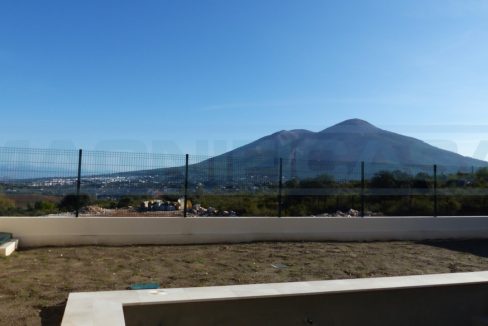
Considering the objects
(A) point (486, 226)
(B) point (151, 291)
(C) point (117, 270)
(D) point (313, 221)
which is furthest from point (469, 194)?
(B) point (151, 291)

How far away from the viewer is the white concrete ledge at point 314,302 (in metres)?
4.37

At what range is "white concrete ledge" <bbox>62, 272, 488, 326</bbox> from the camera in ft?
14.3

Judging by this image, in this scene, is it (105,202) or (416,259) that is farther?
(105,202)

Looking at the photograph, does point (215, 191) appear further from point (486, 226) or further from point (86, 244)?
point (486, 226)

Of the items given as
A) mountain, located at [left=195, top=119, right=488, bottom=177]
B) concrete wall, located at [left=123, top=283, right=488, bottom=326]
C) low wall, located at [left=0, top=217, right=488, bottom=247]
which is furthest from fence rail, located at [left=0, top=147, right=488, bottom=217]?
concrete wall, located at [left=123, top=283, right=488, bottom=326]

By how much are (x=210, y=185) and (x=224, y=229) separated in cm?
148

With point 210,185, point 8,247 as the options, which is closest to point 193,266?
point 8,247

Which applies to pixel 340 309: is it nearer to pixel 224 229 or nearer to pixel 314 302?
pixel 314 302

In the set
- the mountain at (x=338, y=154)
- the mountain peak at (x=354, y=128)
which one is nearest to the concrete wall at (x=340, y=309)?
the mountain at (x=338, y=154)

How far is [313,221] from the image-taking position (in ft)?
40.4

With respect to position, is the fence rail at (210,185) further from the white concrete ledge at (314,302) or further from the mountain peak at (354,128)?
the mountain peak at (354,128)

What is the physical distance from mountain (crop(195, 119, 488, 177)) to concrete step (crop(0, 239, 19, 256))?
466 centimetres

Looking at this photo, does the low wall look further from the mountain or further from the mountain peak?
the mountain peak

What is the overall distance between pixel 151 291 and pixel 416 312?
3098mm
